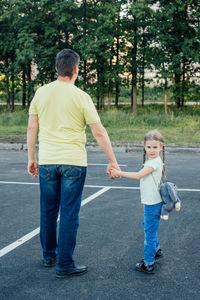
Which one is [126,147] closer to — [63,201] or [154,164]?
[154,164]

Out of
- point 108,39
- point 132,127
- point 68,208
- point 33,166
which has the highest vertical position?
point 108,39

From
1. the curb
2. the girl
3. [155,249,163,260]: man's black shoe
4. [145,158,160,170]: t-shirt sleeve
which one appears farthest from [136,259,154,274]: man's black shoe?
the curb

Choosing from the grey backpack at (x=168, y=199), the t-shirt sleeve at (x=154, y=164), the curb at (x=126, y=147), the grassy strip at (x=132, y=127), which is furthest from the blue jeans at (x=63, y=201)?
the grassy strip at (x=132, y=127)

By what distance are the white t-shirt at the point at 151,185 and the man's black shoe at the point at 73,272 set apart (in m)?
0.86

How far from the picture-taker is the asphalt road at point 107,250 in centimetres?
350

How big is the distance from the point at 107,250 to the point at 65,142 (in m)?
1.52

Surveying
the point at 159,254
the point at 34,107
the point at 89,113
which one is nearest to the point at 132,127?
the point at 159,254

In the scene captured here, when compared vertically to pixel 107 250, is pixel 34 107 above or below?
above

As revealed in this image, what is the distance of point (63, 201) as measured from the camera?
3.67 metres

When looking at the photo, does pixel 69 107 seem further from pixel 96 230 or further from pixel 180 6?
pixel 180 6

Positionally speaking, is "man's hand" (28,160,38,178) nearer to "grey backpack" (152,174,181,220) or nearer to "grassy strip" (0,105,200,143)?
"grey backpack" (152,174,181,220)

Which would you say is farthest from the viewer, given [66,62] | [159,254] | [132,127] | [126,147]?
[132,127]

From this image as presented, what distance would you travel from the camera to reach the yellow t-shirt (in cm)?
359

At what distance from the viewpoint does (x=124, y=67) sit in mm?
32781
